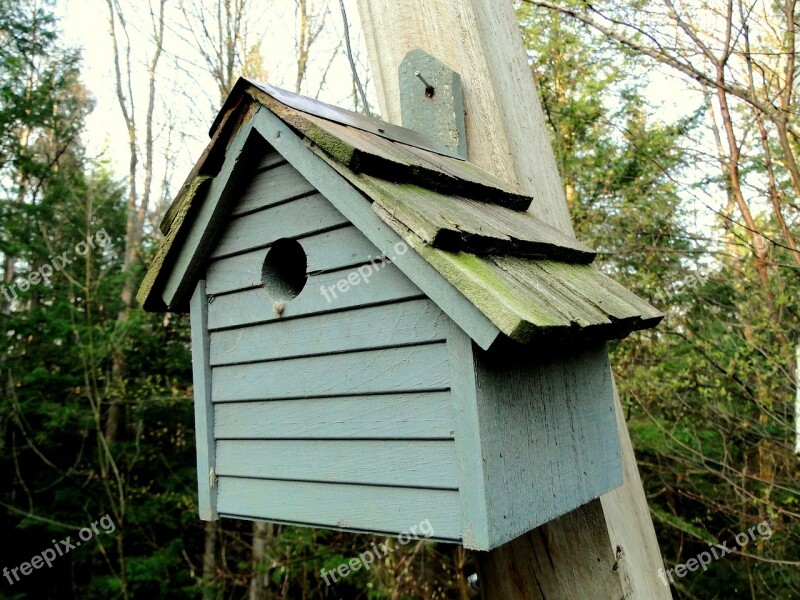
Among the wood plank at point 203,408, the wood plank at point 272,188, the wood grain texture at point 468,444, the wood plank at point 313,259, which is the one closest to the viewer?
the wood grain texture at point 468,444

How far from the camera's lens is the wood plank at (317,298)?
131 cm

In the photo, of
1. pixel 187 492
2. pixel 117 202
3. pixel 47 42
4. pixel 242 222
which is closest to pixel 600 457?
pixel 242 222

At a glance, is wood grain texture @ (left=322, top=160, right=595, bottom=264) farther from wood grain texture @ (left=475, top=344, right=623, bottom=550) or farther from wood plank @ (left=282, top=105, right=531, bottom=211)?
wood grain texture @ (left=475, top=344, right=623, bottom=550)

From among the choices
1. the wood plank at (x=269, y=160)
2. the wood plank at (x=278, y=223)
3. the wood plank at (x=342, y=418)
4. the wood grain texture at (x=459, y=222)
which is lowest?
the wood plank at (x=342, y=418)

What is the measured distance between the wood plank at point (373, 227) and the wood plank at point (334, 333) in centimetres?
8

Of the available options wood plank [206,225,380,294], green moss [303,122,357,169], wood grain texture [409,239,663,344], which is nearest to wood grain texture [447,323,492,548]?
wood grain texture [409,239,663,344]

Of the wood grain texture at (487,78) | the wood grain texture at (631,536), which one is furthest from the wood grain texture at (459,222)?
the wood grain texture at (631,536)

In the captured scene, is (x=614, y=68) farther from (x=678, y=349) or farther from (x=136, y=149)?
(x=136, y=149)

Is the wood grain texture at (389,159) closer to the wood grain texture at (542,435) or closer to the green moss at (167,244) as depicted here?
the green moss at (167,244)

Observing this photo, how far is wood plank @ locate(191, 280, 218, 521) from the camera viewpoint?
1.70m

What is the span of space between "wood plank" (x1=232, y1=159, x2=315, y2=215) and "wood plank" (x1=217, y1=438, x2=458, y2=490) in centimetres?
60

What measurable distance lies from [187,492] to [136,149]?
664 centimetres

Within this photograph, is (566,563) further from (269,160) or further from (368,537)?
(368,537)

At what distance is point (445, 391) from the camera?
4.00 feet
